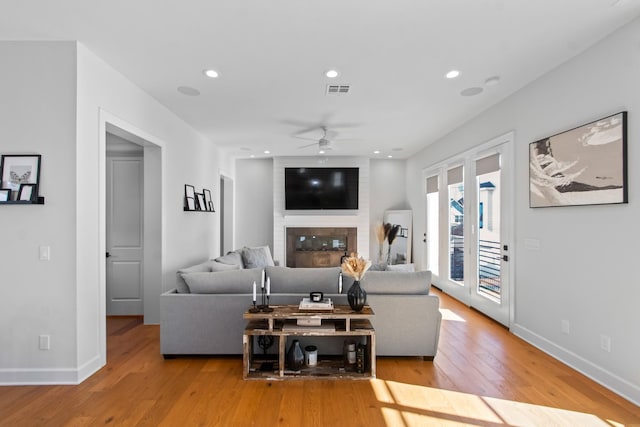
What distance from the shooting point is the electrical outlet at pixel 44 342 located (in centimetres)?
263

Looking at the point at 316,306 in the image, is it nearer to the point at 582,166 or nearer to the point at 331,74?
the point at 331,74

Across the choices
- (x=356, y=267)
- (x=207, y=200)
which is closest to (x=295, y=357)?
(x=356, y=267)

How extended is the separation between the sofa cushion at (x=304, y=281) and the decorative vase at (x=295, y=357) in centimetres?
54

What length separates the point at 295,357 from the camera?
2.75 meters

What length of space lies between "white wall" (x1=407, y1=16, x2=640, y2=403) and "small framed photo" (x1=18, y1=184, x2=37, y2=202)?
15.0 ft

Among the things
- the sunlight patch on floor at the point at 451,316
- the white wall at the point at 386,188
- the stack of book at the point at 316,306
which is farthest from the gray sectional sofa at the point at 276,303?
the white wall at the point at 386,188

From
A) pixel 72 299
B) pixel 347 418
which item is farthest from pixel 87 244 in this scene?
pixel 347 418

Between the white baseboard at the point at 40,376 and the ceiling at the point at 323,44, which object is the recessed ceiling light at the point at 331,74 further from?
the white baseboard at the point at 40,376

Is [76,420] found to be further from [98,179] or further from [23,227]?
[98,179]

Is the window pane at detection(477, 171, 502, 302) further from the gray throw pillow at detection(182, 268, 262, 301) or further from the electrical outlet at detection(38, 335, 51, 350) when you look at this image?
the electrical outlet at detection(38, 335, 51, 350)

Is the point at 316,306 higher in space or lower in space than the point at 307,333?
higher

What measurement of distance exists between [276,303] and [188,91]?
98.5 inches

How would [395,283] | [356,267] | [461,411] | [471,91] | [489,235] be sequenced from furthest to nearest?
[489,235] < [471,91] < [395,283] < [356,267] < [461,411]

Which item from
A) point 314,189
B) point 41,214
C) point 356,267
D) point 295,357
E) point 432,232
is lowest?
point 295,357
